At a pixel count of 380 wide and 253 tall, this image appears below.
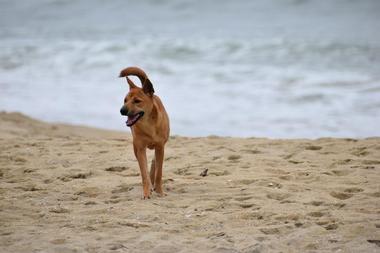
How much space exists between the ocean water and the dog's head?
499 centimetres

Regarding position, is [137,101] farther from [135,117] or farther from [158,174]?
[158,174]

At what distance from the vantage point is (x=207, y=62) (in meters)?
18.6

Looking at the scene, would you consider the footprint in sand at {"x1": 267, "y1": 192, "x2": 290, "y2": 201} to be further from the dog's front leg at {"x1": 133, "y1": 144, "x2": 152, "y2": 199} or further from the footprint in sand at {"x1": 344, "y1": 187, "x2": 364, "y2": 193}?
the dog's front leg at {"x1": 133, "y1": 144, "x2": 152, "y2": 199}

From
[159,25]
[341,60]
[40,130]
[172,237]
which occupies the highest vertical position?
[159,25]

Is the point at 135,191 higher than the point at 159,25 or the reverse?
the reverse

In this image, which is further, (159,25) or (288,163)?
(159,25)

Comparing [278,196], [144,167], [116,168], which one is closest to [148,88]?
[144,167]

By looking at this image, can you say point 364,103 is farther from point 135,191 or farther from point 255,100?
point 135,191

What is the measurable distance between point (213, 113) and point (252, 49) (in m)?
7.64

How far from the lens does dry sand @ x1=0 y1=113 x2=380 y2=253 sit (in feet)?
15.8

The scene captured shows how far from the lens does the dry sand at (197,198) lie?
15.8ft

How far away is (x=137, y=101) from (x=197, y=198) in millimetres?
1030

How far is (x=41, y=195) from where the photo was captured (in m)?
6.27

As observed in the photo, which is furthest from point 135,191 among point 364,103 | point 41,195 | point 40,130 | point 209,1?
point 209,1
